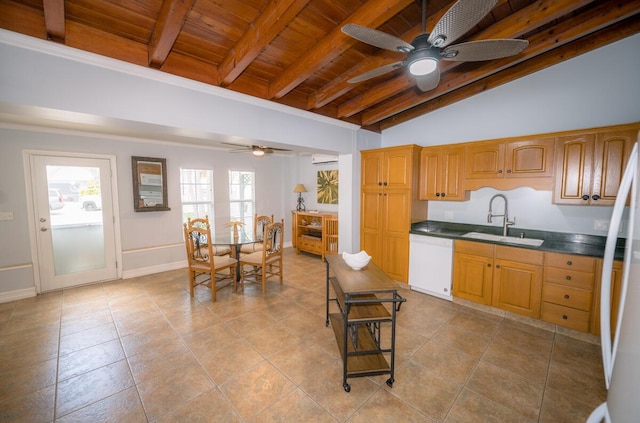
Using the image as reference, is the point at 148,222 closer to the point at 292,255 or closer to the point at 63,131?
the point at 63,131

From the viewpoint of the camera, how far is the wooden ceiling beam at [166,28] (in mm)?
1648

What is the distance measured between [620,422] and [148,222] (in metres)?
5.62

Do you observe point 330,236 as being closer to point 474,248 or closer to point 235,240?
point 235,240

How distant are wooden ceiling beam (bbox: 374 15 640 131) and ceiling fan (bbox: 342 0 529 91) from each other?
1803 mm

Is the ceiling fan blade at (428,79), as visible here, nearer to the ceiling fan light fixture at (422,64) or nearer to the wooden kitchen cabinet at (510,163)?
the ceiling fan light fixture at (422,64)

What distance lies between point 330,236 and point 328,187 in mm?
1256

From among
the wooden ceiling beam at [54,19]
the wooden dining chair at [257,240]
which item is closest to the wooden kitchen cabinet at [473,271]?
the wooden dining chair at [257,240]

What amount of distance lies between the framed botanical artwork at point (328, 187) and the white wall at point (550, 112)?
Answer: 2387mm

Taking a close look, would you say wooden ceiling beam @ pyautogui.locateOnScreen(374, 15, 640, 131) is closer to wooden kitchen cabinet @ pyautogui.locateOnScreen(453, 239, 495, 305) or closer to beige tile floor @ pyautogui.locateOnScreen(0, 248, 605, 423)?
wooden kitchen cabinet @ pyautogui.locateOnScreen(453, 239, 495, 305)

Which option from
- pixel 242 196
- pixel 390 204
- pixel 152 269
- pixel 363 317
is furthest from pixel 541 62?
pixel 152 269

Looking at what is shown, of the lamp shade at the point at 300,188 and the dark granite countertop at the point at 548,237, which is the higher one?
the lamp shade at the point at 300,188

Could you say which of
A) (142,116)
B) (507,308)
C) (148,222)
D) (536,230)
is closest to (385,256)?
(507,308)

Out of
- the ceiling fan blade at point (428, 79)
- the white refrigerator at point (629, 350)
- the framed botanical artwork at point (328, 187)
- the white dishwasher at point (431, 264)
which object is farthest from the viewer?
the framed botanical artwork at point (328, 187)

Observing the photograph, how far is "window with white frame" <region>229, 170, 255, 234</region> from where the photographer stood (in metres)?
5.61
